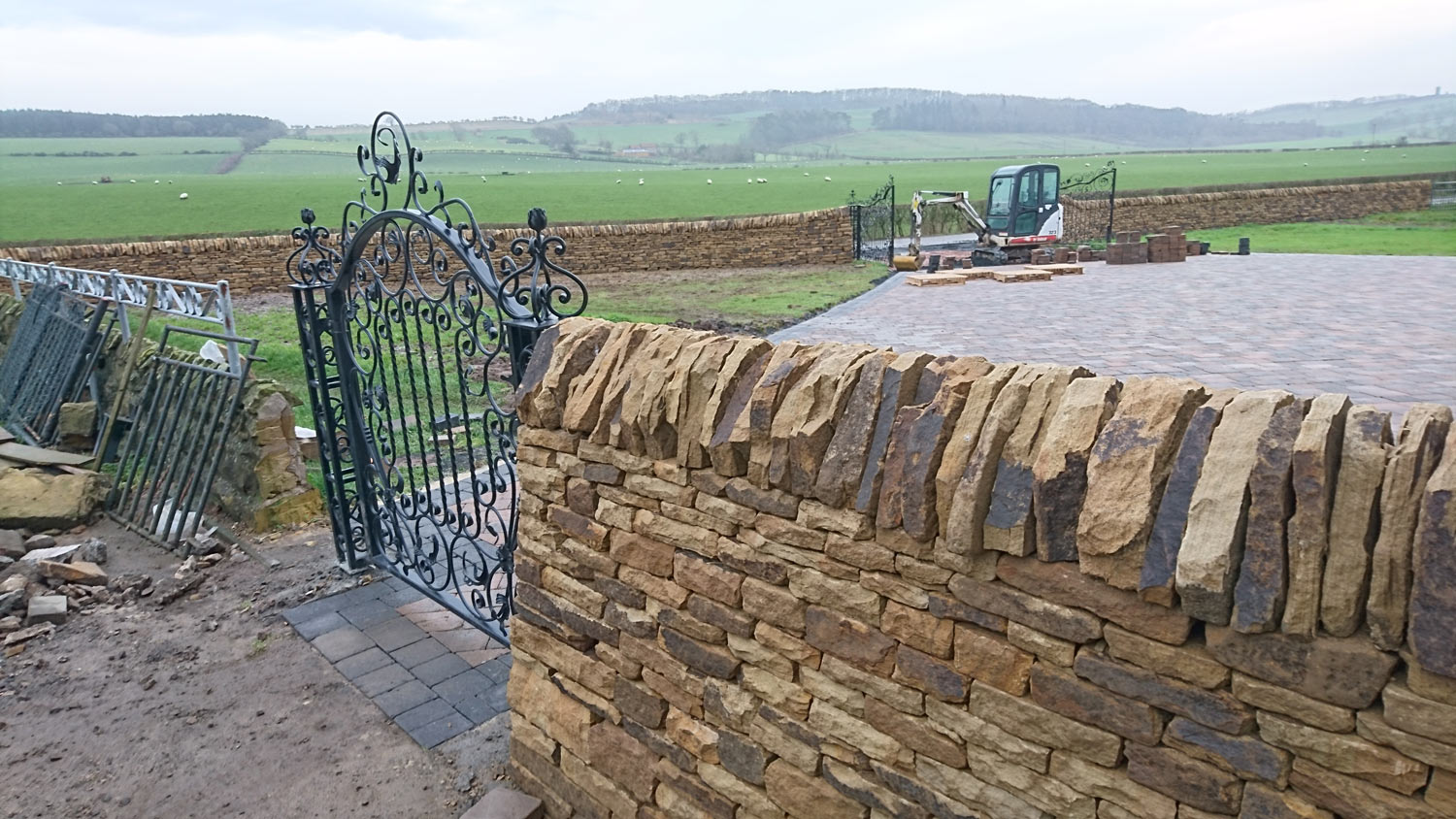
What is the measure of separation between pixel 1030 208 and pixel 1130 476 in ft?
79.7

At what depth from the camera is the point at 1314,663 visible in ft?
5.47

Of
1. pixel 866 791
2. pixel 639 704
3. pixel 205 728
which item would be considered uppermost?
pixel 866 791

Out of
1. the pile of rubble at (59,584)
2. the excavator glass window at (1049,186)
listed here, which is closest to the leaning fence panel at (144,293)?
the pile of rubble at (59,584)

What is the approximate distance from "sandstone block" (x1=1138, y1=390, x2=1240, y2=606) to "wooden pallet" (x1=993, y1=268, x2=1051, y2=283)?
17754 mm

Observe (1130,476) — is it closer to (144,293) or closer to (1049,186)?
(144,293)

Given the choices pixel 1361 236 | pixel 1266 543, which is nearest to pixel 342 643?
pixel 1266 543

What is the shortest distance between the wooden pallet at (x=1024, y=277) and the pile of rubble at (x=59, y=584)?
53.5 feet

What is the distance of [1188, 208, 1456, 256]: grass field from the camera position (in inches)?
876

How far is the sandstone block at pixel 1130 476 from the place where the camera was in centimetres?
186

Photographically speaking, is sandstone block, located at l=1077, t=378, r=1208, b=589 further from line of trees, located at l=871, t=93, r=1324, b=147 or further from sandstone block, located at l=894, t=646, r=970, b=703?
line of trees, located at l=871, t=93, r=1324, b=147

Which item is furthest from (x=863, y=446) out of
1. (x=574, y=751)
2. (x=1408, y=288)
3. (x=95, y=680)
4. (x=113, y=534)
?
(x=1408, y=288)

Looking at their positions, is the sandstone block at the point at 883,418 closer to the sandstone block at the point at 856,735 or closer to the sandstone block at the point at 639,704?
the sandstone block at the point at 856,735

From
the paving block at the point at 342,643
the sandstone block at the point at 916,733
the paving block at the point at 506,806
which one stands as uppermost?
the sandstone block at the point at 916,733

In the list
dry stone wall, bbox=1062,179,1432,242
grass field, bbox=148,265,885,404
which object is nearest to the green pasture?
dry stone wall, bbox=1062,179,1432,242
